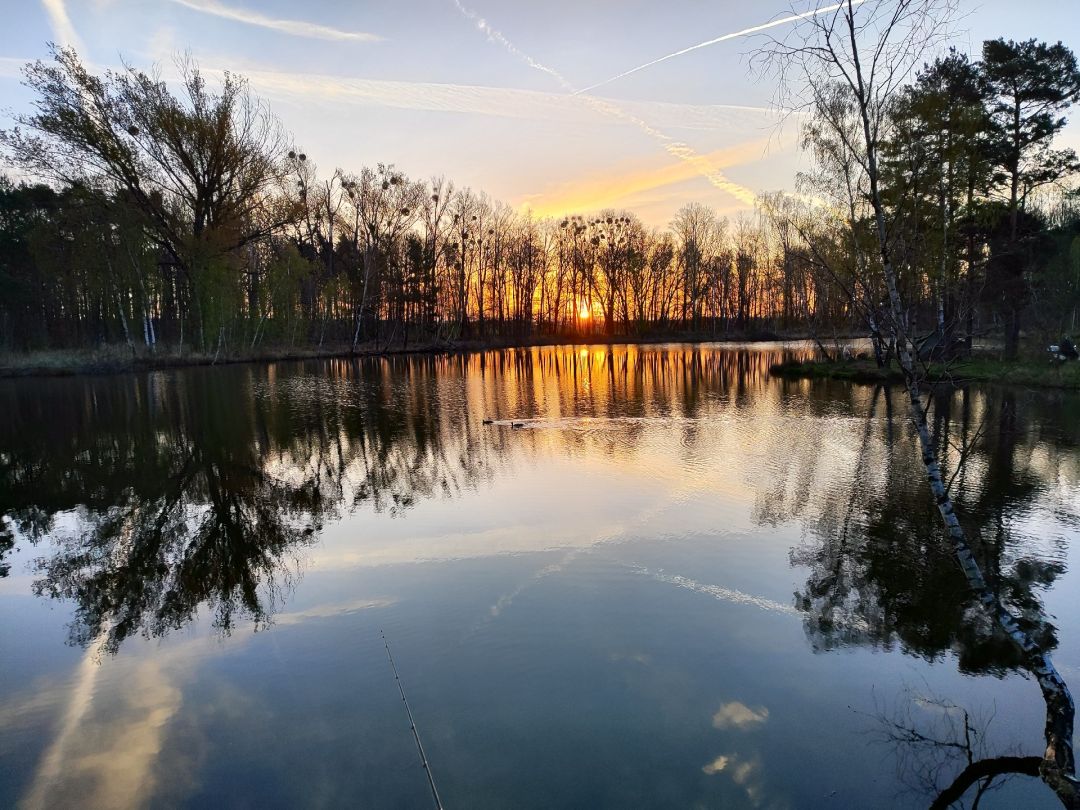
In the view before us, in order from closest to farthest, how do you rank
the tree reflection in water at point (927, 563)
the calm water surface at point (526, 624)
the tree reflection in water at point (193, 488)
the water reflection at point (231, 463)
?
the calm water surface at point (526, 624)
the tree reflection in water at point (927, 563)
the tree reflection in water at point (193, 488)
the water reflection at point (231, 463)

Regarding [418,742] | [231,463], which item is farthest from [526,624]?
[231,463]

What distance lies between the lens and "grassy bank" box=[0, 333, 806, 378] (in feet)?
119

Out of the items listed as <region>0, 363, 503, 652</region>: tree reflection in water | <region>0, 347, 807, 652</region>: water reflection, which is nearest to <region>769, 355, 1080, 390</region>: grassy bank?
<region>0, 347, 807, 652</region>: water reflection

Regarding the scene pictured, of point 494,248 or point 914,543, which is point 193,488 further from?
point 494,248

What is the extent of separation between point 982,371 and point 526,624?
25251 mm

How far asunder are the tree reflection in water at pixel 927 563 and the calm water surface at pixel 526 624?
5 centimetres

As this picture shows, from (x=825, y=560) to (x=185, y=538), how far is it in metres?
8.67

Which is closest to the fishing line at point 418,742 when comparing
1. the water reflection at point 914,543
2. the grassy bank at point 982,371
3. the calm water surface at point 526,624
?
the calm water surface at point 526,624

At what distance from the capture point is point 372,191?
59188 millimetres

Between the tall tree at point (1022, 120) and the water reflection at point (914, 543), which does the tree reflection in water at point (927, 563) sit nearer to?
the water reflection at point (914, 543)

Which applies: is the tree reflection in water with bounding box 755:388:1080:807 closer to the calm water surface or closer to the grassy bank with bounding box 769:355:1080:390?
the calm water surface

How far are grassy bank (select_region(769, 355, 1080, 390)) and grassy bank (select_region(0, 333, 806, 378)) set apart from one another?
36.3 meters

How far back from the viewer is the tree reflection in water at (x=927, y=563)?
4.74 metres

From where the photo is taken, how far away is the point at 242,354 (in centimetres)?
4844
